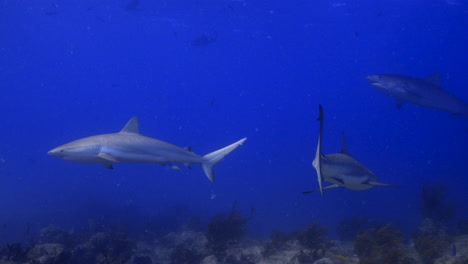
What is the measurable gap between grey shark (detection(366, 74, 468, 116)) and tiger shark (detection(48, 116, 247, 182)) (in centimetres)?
683

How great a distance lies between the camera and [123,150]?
5.99m

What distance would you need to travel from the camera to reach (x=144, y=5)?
33.8 metres

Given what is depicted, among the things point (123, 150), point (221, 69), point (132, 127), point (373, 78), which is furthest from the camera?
point (221, 69)

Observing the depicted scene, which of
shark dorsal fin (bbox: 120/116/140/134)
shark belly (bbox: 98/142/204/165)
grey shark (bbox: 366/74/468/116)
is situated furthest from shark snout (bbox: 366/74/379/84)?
shark dorsal fin (bbox: 120/116/140/134)

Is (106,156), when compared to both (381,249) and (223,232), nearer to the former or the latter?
(223,232)

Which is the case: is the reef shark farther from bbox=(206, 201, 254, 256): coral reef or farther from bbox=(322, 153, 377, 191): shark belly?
bbox=(206, 201, 254, 256): coral reef

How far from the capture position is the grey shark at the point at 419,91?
9977mm

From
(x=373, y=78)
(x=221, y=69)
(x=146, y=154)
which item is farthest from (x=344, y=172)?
(x=221, y=69)

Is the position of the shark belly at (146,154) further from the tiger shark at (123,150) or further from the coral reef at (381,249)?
the coral reef at (381,249)

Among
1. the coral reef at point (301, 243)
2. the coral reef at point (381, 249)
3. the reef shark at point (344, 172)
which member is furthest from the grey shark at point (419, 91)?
the reef shark at point (344, 172)

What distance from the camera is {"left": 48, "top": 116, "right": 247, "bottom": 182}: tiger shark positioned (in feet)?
18.7

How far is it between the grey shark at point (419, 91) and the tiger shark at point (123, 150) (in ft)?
22.4

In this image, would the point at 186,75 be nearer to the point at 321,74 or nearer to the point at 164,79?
the point at 164,79

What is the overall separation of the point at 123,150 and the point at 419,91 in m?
9.85
